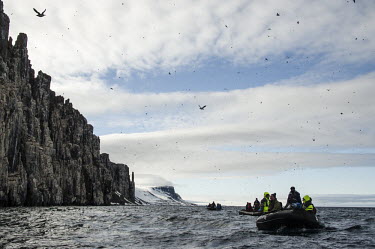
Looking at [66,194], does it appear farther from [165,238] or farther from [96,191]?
[165,238]

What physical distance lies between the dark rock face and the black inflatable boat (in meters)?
74.7

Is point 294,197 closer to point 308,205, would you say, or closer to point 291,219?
point 308,205

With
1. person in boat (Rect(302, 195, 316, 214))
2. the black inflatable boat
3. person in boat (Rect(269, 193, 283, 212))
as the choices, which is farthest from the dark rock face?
person in boat (Rect(302, 195, 316, 214))

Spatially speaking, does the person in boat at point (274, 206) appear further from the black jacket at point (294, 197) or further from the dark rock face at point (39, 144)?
the dark rock face at point (39, 144)

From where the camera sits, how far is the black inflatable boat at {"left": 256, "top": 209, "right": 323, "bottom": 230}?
26.7 metres

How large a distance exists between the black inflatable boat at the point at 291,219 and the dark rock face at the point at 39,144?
2941 inches

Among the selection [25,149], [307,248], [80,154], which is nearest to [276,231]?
[307,248]

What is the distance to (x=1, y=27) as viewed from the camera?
351 feet

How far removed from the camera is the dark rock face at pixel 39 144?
9419cm

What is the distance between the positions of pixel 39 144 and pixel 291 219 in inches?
4340

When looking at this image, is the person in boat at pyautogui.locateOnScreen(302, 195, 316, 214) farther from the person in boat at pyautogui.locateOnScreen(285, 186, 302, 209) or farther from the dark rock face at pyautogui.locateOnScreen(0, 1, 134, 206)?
the dark rock face at pyautogui.locateOnScreen(0, 1, 134, 206)

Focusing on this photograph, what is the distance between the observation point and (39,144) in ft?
401

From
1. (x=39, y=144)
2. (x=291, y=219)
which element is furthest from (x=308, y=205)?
(x=39, y=144)

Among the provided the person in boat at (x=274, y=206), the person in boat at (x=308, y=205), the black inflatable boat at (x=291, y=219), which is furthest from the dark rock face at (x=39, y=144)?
the person in boat at (x=308, y=205)
